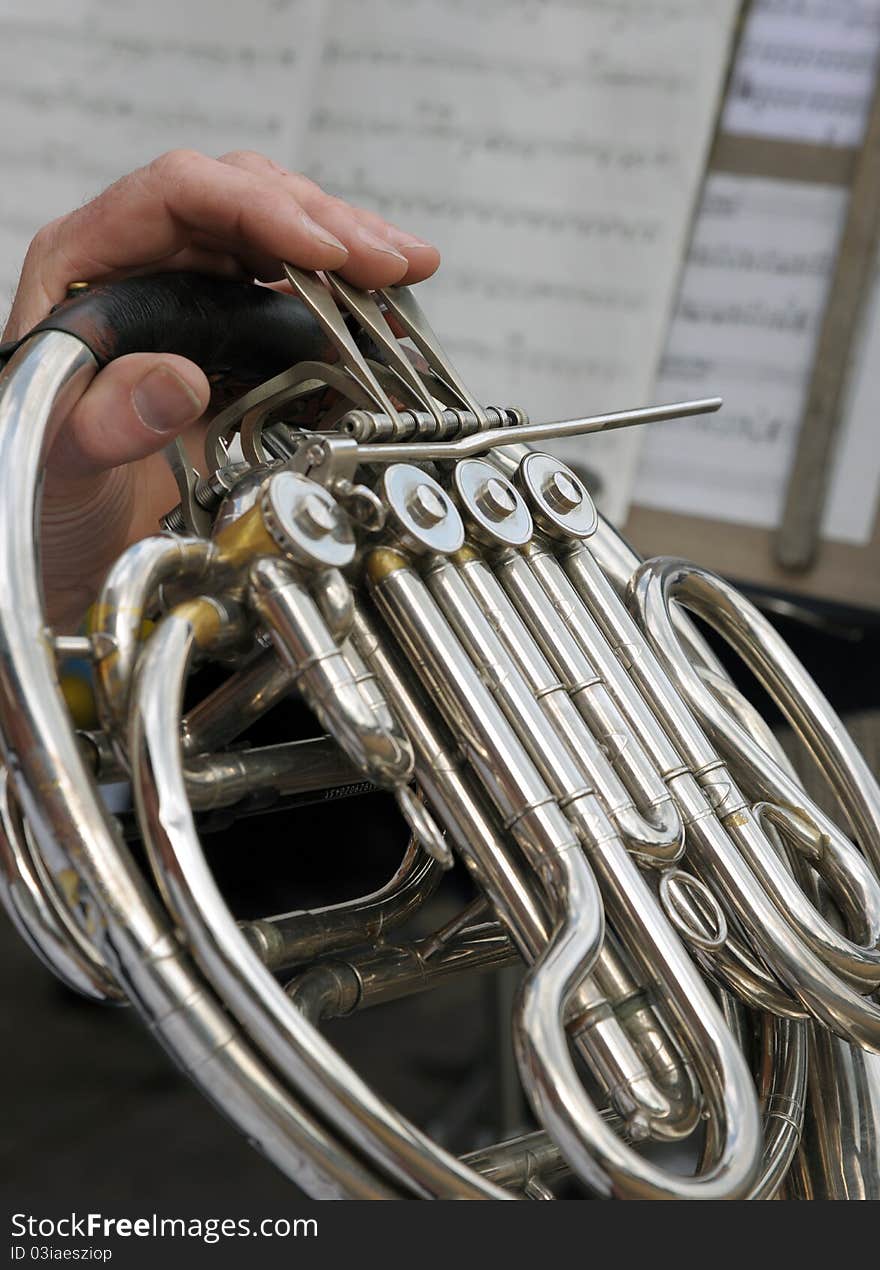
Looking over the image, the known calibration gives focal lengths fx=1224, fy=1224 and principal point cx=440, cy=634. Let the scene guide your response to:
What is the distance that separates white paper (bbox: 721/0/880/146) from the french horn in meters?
1.11

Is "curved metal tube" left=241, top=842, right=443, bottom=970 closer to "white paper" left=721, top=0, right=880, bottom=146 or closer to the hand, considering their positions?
the hand

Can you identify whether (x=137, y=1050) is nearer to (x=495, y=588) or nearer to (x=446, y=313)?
(x=446, y=313)

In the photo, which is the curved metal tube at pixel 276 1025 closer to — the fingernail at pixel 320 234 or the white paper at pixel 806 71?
the fingernail at pixel 320 234

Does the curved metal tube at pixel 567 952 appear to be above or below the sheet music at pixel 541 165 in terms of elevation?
below

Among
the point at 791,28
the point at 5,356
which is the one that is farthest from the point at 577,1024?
the point at 791,28

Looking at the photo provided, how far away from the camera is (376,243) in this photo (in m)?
0.47

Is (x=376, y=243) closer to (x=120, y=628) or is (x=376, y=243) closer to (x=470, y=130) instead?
(x=120, y=628)

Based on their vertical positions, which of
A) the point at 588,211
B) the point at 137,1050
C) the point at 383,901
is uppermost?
the point at 588,211

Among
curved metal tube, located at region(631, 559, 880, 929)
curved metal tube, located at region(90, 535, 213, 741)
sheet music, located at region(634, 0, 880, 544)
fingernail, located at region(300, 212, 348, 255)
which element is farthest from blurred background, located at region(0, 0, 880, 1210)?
curved metal tube, located at region(90, 535, 213, 741)

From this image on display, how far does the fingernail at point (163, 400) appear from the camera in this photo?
42cm

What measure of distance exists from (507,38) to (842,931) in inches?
52.0

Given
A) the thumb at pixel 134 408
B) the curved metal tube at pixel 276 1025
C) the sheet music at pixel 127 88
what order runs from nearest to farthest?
the curved metal tube at pixel 276 1025 → the thumb at pixel 134 408 → the sheet music at pixel 127 88

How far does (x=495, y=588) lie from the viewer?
0.40 m

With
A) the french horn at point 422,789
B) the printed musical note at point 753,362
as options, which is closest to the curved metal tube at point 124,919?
the french horn at point 422,789
